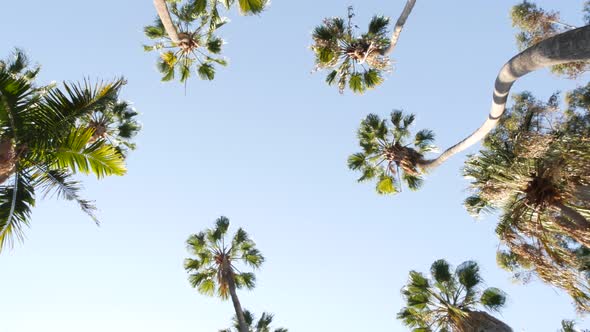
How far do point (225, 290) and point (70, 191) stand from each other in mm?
8444

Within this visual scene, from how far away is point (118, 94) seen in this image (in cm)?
801

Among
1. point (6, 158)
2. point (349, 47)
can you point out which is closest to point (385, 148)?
point (349, 47)

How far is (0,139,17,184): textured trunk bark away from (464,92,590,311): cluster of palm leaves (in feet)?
29.6

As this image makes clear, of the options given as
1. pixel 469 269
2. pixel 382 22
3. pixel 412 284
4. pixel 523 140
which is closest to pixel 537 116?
pixel 523 140

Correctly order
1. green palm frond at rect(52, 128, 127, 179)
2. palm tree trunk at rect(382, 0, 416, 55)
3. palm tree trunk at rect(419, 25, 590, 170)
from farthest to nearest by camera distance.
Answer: palm tree trunk at rect(382, 0, 416, 55) < green palm frond at rect(52, 128, 127, 179) < palm tree trunk at rect(419, 25, 590, 170)

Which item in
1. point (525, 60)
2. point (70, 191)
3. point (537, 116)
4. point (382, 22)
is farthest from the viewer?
point (382, 22)

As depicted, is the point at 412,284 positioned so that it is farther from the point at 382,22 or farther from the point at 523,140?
the point at 382,22

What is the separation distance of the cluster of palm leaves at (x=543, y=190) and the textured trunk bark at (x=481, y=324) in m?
1.36

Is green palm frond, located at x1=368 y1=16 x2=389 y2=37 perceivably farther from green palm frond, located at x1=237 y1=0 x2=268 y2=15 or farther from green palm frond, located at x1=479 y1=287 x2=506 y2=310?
green palm frond, located at x1=479 y1=287 x2=506 y2=310

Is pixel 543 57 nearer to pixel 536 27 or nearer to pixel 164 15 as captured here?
pixel 164 15

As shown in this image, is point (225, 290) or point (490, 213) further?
point (225, 290)

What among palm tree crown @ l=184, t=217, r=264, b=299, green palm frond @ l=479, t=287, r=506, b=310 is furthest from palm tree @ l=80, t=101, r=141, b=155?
green palm frond @ l=479, t=287, r=506, b=310

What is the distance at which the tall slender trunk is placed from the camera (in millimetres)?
13985

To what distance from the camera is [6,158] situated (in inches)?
269
